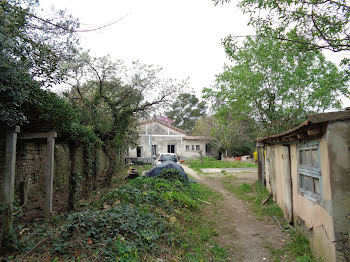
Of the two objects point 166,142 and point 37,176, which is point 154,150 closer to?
point 166,142

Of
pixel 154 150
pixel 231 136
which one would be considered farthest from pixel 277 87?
pixel 154 150

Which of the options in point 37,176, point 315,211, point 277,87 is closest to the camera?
point 315,211

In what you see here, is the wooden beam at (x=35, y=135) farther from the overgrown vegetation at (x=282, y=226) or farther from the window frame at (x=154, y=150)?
the window frame at (x=154, y=150)

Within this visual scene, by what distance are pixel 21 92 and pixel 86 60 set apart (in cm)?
742

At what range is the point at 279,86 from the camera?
11.5m

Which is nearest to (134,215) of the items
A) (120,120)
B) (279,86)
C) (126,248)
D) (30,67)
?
(126,248)

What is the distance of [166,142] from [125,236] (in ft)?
89.7

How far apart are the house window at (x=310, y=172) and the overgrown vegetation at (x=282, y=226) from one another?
41.6 inches

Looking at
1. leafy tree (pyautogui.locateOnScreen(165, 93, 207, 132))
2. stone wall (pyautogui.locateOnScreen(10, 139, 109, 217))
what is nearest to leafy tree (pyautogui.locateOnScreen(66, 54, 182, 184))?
stone wall (pyautogui.locateOnScreen(10, 139, 109, 217))

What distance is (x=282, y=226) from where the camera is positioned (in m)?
6.61

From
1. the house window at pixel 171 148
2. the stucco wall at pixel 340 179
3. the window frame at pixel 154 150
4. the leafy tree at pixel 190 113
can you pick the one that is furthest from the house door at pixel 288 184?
the leafy tree at pixel 190 113

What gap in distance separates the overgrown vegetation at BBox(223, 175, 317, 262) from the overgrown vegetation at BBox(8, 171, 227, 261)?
1.24m

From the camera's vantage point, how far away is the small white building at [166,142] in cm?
3009

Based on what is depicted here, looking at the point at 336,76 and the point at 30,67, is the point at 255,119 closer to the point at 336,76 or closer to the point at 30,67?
the point at 336,76
